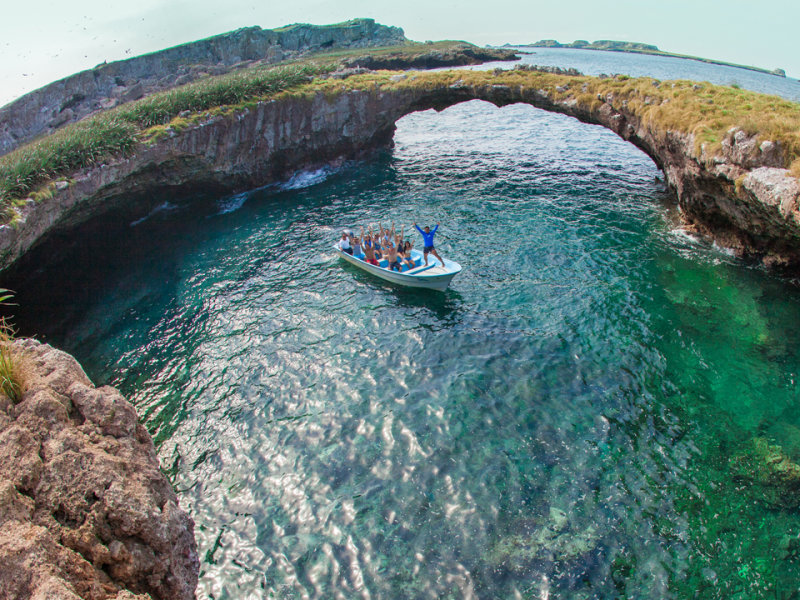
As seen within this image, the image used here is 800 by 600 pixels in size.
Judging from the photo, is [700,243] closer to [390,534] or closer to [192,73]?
[390,534]

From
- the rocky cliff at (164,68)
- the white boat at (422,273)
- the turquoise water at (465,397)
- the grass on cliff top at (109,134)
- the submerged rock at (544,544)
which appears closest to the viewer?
the submerged rock at (544,544)

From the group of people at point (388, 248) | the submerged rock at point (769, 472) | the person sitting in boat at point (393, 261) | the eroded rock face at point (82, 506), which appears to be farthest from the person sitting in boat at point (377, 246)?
the submerged rock at point (769, 472)

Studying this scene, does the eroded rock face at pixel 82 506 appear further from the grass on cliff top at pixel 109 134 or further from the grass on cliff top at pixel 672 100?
the grass on cliff top at pixel 672 100

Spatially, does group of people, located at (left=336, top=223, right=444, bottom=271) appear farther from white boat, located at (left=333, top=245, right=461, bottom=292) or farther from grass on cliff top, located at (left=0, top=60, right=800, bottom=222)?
grass on cliff top, located at (left=0, top=60, right=800, bottom=222)

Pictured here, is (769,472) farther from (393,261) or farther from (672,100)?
(672,100)

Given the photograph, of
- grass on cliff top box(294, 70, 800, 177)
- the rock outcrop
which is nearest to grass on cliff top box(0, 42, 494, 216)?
the rock outcrop

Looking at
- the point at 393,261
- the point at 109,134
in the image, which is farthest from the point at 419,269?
the point at 109,134

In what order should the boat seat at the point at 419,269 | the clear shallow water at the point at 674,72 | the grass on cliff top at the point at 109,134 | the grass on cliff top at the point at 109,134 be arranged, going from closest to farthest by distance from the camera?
1. the boat seat at the point at 419,269
2. the grass on cliff top at the point at 109,134
3. the grass on cliff top at the point at 109,134
4. the clear shallow water at the point at 674,72
